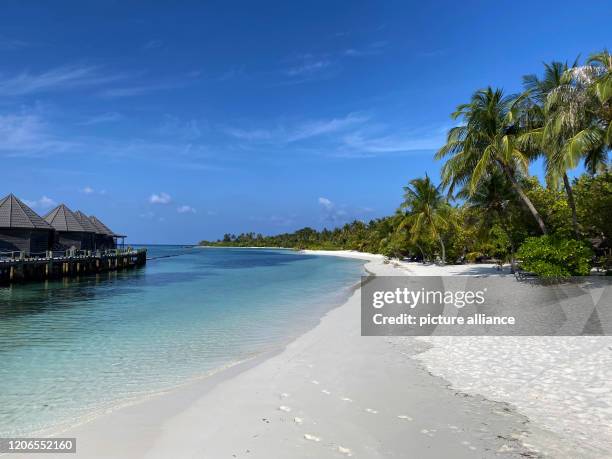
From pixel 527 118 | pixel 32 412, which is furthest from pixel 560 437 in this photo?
pixel 527 118

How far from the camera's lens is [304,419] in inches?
166

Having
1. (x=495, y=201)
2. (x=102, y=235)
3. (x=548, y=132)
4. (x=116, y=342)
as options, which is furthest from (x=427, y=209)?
(x=102, y=235)

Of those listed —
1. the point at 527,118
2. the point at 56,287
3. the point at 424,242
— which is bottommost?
the point at 56,287

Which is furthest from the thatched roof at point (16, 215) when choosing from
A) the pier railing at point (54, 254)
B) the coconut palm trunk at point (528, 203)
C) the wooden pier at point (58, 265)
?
the coconut palm trunk at point (528, 203)

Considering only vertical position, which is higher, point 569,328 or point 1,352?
point 569,328

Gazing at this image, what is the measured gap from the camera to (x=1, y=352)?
8000 millimetres

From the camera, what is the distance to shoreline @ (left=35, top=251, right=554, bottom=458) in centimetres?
357

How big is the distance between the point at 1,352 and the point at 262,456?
294 inches

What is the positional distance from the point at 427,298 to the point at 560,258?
14.3 ft

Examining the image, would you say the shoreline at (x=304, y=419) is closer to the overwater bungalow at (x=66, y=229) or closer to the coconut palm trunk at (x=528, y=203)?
the coconut palm trunk at (x=528, y=203)

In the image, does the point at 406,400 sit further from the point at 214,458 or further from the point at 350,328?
the point at 350,328

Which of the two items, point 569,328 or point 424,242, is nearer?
point 569,328

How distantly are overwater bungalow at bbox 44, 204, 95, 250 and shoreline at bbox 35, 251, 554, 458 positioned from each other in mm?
31312

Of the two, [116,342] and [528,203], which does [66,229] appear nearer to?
[116,342]
